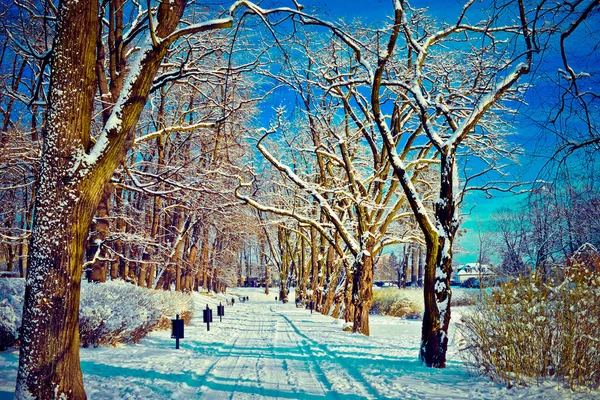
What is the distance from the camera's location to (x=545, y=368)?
598cm

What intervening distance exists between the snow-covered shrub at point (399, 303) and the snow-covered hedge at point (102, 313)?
2081 centimetres

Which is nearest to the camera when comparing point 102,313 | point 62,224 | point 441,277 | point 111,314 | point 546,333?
point 62,224

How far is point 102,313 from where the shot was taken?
945cm

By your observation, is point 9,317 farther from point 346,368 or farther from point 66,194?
point 346,368

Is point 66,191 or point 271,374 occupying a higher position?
point 66,191

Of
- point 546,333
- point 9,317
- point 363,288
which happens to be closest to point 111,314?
point 9,317

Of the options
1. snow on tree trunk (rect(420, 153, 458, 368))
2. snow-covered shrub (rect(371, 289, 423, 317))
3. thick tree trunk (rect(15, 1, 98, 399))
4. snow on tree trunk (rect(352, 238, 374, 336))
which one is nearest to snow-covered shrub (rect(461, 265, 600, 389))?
snow on tree trunk (rect(420, 153, 458, 368))

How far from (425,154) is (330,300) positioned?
488 inches

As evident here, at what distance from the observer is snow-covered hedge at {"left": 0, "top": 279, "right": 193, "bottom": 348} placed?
8023mm

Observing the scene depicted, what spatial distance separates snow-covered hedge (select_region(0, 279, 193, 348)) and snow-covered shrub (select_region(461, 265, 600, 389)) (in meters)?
7.83

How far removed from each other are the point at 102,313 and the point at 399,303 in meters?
23.6

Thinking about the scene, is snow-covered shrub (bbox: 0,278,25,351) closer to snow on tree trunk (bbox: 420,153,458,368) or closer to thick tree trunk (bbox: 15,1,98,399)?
thick tree trunk (bbox: 15,1,98,399)

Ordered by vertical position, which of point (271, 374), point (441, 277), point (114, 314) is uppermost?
point (441, 277)

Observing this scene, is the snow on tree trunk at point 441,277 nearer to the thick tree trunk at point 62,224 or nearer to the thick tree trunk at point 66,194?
the thick tree trunk at point 66,194
